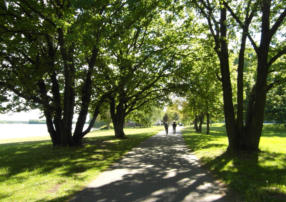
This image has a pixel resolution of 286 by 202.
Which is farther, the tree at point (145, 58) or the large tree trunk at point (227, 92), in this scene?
the tree at point (145, 58)

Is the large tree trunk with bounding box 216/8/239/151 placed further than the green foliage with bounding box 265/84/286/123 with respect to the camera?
No

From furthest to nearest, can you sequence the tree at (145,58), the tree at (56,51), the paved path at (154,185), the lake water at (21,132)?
1. the lake water at (21,132)
2. the tree at (145,58)
3. the tree at (56,51)
4. the paved path at (154,185)

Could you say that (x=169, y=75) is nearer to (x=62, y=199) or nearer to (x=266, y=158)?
(x=266, y=158)

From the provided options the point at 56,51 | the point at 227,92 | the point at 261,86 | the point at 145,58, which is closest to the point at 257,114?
the point at 261,86

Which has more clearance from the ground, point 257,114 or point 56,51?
point 56,51

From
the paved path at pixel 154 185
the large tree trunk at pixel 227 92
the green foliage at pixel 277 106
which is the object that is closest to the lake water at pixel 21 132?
the paved path at pixel 154 185

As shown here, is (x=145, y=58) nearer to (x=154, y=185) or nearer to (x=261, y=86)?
(x=261, y=86)

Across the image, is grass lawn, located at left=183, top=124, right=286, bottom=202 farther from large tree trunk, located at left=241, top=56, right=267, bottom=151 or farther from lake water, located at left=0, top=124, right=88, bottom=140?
lake water, located at left=0, top=124, right=88, bottom=140

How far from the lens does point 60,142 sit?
15180 mm

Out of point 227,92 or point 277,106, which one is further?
point 277,106

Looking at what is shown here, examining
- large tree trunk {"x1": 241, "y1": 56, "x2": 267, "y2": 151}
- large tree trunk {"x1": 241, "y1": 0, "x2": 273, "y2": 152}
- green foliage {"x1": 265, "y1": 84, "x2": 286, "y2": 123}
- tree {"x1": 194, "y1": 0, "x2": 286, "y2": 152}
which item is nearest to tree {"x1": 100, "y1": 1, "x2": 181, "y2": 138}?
tree {"x1": 194, "y1": 0, "x2": 286, "y2": 152}

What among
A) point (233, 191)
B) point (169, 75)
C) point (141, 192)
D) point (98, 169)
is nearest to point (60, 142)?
point (98, 169)

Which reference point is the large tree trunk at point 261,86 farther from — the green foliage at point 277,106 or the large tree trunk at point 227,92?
the green foliage at point 277,106

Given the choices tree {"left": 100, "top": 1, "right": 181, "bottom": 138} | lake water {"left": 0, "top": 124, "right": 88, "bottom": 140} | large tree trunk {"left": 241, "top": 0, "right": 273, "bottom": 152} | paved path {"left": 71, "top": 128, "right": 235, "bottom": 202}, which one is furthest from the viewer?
lake water {"left": 0, "top": 124, "right": 88, "bottom": 140}
